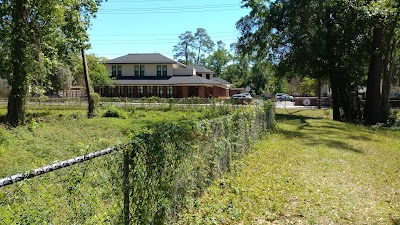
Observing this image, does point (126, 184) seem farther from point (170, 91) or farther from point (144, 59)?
point (144, 59)

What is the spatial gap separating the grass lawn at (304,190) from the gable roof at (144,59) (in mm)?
42857

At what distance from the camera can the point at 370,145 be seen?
13484 millimetres

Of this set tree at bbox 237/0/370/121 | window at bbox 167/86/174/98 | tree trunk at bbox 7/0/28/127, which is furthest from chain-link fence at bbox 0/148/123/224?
window at bbox 167/86/174/98

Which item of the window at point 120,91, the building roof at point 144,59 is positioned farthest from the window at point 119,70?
the window at point 120,91

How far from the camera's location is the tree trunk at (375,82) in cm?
2297

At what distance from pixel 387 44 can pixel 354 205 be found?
21087mm

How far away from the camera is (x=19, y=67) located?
1975 cm

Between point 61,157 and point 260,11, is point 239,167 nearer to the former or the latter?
point 61,157

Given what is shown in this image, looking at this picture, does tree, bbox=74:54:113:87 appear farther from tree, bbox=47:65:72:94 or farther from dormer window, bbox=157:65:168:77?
dormer window, bbox=157:65:168:77

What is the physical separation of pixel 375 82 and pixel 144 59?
121ft

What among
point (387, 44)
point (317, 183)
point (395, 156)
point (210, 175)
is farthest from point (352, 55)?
point (210, 175)

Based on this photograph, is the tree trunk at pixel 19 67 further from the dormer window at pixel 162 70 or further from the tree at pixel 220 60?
the tree at pixel 220 60

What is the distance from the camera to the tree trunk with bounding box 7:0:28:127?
19805mm

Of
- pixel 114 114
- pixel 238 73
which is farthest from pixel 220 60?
pixel 114 114
